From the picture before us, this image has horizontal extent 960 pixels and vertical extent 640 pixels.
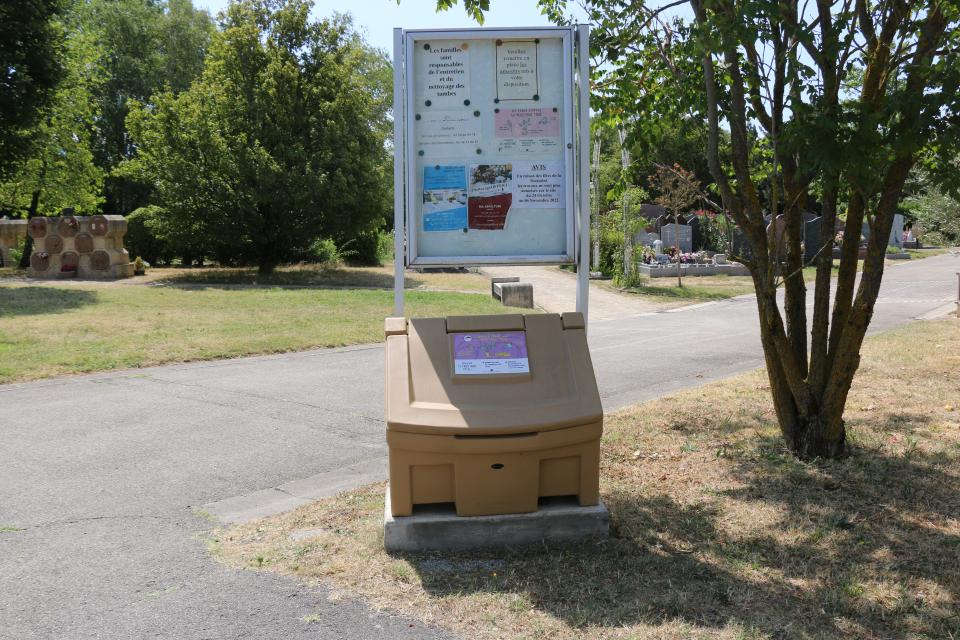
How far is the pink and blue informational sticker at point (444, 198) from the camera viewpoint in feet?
15.3

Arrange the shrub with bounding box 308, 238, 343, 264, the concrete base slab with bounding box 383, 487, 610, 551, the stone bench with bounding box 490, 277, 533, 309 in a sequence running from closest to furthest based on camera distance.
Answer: the concrete base slab with bounding box 383, 487, 610, 551 → the stone bench with bounding box 490, 277, 533, 309 → the shrub with bounding box 308, 238, 343, 264

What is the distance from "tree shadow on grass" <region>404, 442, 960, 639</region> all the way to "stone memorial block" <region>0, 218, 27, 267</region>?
27.5 meters

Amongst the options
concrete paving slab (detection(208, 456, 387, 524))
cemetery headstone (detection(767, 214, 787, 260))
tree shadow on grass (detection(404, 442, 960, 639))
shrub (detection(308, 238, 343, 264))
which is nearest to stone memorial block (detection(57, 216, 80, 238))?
shrub (detection(308, 238, 343, 264))

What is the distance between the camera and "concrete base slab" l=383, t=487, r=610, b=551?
4.15m

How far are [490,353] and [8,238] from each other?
91.0 ft

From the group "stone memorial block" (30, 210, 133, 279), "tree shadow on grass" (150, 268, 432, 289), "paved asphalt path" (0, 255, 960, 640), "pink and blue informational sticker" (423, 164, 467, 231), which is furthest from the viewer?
"tree shadow on grass" (150, 268, 432, 289)

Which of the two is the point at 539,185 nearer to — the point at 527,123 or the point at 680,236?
the point at 527,123

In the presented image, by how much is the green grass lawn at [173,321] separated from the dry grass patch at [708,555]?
21.6 ft

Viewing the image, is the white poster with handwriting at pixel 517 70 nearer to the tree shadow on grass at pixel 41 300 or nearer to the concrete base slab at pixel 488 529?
the concrete base slab at pixel 488 529

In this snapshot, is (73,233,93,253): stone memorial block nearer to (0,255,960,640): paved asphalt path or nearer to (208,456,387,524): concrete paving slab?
(0,255,960,640): paved asphalt path

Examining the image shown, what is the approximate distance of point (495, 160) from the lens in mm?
4684

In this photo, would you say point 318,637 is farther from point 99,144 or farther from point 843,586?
point 99,144

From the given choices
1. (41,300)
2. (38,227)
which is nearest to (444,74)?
(41,300)

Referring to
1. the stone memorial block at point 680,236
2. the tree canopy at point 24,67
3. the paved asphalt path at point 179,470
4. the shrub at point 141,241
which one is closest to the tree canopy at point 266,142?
the shrub at point 141,241
